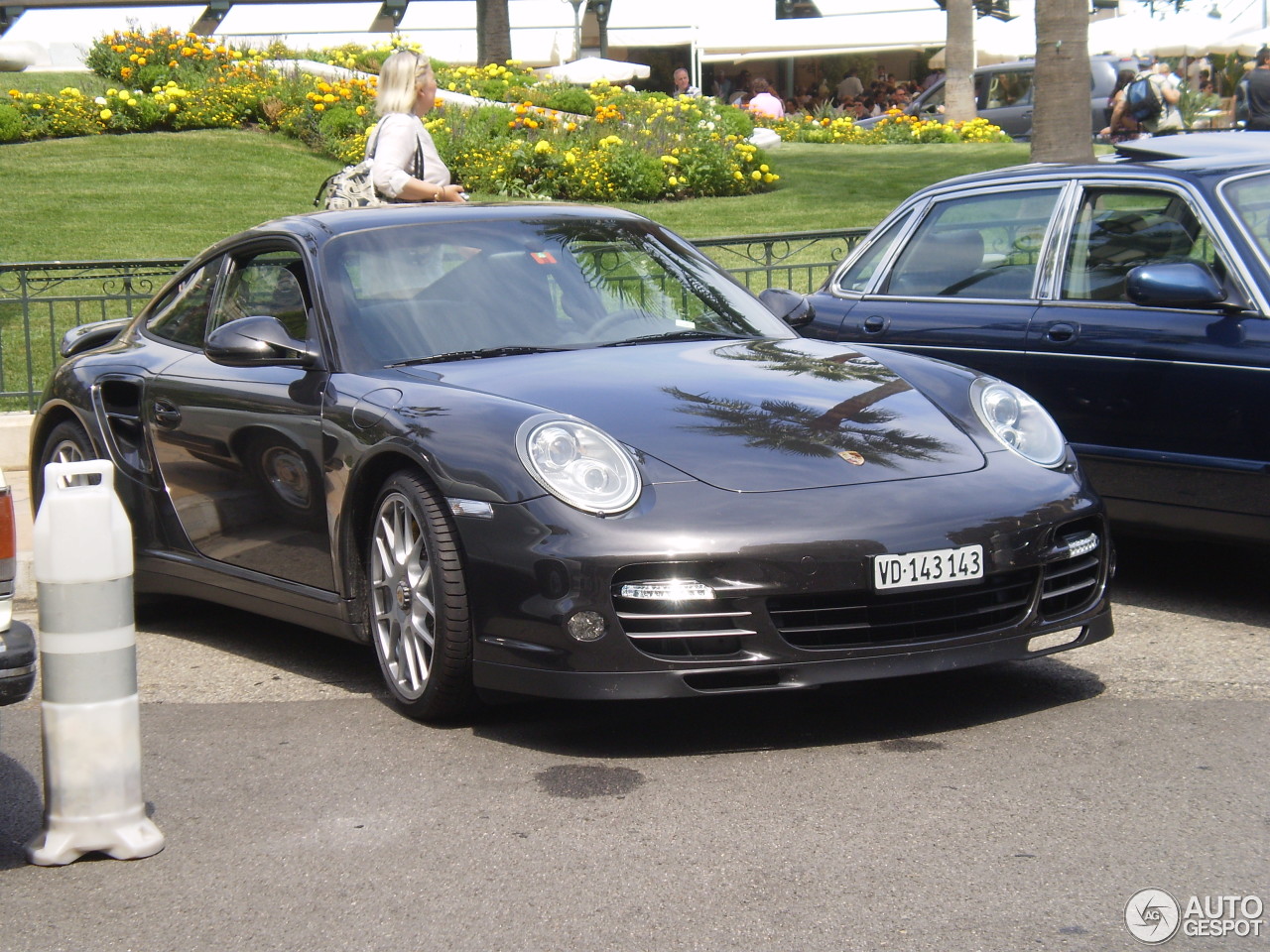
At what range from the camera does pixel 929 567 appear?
432cm

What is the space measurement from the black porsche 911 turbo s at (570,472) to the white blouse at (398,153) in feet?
6.12

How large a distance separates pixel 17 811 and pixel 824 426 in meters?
2.26

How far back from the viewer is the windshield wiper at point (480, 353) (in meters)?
5.15

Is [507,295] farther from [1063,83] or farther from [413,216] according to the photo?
[1063,83]

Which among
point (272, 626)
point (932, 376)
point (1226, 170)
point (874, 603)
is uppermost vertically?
point (1226, 170)

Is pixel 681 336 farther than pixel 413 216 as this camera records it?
No

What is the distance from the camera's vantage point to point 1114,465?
598 cm

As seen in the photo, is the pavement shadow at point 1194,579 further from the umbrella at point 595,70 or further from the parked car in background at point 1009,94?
the umbrella at point 595,70

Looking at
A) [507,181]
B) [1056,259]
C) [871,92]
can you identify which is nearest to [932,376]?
[1056,259]

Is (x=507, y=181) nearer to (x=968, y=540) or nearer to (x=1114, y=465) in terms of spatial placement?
(x=1114, y=465)

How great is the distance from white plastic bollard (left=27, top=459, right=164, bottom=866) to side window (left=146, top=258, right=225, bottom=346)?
2.33 metres

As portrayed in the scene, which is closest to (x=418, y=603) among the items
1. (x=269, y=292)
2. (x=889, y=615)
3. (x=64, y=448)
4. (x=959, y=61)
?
(x=889, y=615)

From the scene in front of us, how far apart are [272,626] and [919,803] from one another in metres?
3.17

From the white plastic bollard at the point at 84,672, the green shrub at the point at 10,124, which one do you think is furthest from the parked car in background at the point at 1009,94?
the white plastic bollard at the point at 84,672
